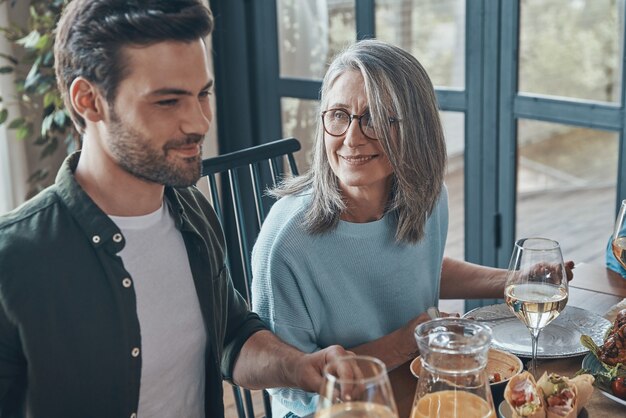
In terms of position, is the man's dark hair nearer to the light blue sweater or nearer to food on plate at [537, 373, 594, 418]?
the light blue sweater

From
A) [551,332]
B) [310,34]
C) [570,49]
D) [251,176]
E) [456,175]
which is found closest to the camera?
[551,332]

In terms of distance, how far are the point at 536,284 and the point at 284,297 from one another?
0.48 meters

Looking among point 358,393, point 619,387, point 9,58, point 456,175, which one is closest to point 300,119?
point 456,175

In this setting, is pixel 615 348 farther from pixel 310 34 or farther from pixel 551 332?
pixel 310 34

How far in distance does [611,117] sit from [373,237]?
1.05 m

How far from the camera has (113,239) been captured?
1.28 m

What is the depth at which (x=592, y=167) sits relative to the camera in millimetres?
2660

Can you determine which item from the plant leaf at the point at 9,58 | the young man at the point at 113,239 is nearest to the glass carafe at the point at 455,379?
the young man at the point at 113,239

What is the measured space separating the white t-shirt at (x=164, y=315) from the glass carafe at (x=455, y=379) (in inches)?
19.6

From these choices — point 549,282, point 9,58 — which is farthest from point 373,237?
point 9,58

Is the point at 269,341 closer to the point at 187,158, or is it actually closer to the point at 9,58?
the point at 187,158

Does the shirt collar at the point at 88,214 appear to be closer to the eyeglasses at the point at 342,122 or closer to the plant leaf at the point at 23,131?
the eyeglasses at the point at 342,122

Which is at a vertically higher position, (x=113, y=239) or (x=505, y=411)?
(x=113, y=239)

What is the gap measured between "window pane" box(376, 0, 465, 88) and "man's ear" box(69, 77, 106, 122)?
1631mm
